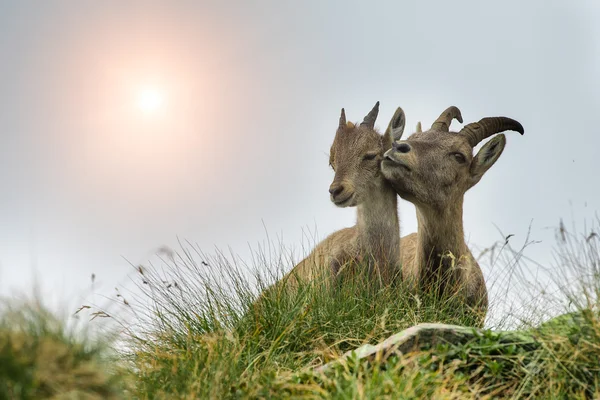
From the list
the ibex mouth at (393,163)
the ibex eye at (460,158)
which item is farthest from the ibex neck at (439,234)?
the ibex mouth at (393,163)

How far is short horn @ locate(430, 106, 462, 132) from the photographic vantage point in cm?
905

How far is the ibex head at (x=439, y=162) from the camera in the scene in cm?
801

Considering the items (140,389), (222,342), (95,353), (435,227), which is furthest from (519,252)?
(95,353)

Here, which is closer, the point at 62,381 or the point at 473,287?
the point at 62,381

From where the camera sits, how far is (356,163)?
8328mm

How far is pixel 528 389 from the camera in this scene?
5613mm

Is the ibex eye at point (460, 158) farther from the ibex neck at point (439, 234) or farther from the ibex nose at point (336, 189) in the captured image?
the ibex nose at point (336, 189)

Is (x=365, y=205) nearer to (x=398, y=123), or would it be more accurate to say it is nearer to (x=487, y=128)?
(x=398, y=123)

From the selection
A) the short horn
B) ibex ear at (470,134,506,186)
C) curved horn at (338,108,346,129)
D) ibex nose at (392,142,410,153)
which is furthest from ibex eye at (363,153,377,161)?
ibex ear at (470,134,506,186)

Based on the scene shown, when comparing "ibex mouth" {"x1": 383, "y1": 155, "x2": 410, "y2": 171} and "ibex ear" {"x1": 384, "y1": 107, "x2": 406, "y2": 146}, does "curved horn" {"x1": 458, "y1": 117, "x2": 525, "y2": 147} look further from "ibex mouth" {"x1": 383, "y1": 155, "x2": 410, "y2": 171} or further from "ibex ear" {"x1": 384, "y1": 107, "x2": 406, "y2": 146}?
"ibex mouth" {"x1": 383, "y1": 155, "x2": 410, "y2": 171}

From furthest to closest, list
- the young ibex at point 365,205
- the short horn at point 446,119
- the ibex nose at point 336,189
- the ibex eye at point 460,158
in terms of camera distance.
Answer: the short horn at point 446,119, the ibex eye at point 460,158, the young ibex at point 365,205, the ibex nose at point 336,189

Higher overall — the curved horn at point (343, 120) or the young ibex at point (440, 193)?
the curved horn at point (343, 120)

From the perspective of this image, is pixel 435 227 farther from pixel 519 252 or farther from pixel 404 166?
pixel 519 252

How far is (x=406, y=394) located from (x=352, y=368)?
805mm
